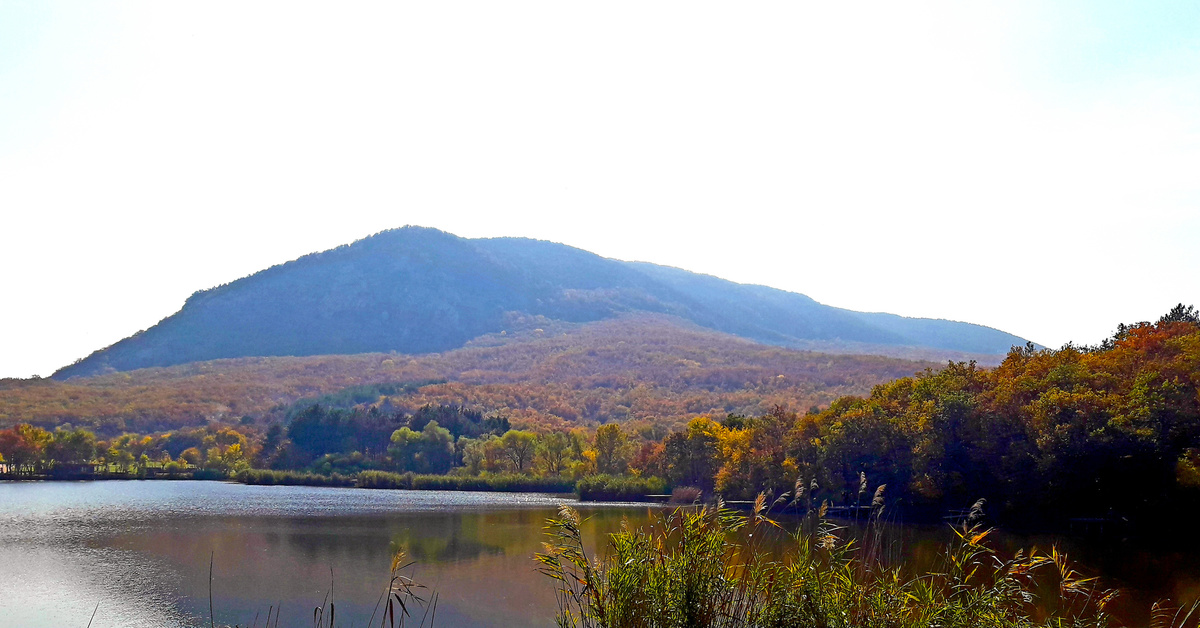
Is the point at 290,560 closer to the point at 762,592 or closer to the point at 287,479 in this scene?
the point at 762,592

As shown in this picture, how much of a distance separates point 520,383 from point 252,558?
128264mm

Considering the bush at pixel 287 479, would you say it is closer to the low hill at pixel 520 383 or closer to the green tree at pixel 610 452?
the green tree at pixel 610 452

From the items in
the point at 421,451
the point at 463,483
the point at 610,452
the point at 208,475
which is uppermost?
the point at 610,452

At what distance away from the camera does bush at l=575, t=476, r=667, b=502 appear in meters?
67.8

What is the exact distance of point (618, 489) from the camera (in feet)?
223

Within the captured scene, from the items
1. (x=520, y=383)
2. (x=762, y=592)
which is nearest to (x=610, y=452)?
(x=762, y=592)

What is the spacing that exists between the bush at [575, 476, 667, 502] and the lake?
13846mm

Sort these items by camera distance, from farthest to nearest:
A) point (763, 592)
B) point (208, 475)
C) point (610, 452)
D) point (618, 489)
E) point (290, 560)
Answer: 1. point (208, 475)
2. point (610, 452)
3. point (618, 489)
4. point (290, 560)
5. point (763, 592)

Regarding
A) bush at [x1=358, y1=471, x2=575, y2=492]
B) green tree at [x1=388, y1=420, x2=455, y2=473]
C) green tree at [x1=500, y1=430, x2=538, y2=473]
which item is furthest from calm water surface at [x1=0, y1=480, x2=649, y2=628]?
green tree at [x1=388, y1=420, x2=455, y2=473]

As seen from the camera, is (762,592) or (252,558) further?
(252,558)

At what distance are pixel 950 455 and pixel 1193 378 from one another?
1190 cm

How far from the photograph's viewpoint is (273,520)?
147 ft

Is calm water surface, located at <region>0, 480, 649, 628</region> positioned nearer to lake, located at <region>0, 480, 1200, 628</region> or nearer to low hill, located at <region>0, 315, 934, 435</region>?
lake, located at <region>0, 480, 1200, 628</region>

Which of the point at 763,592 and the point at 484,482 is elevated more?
the point at 763,592
